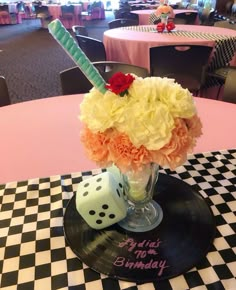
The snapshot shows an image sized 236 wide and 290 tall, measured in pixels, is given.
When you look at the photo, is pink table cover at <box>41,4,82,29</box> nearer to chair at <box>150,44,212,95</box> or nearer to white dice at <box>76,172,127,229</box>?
chair at <box>150,44,212,95</box>

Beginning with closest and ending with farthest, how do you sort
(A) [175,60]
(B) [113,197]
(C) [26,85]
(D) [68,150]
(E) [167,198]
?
1. (B) [113,197]
2. (E) [167,198]
3. (D) [68,150]
4. (A) [175,60]
5. (C) [26,85]

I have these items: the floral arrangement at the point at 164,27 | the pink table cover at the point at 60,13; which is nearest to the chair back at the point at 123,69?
the floral arrangement at the point at 164,27

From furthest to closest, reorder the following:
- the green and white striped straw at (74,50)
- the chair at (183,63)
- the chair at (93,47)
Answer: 1. the chair at (93,47)
2. the chair at (183,63)
3. the green and white striped straw at (74,50)

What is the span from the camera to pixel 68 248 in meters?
0.60

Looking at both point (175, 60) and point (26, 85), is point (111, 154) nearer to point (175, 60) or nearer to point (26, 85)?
point (175, 60)

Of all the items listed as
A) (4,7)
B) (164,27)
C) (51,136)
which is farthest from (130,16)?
(4,7)

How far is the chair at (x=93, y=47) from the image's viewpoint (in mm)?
2678

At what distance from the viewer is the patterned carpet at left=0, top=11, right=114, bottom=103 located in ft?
12.1

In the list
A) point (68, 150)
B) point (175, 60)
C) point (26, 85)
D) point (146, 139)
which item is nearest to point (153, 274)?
point (146, 139)

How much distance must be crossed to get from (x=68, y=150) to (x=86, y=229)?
0.36 metres

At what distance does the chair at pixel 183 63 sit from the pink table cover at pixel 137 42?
0.27m

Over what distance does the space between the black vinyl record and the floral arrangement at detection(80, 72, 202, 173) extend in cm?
20

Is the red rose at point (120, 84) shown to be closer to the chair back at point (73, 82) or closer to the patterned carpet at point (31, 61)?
the chair back at point (73, 82)

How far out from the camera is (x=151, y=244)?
1.97 feet
